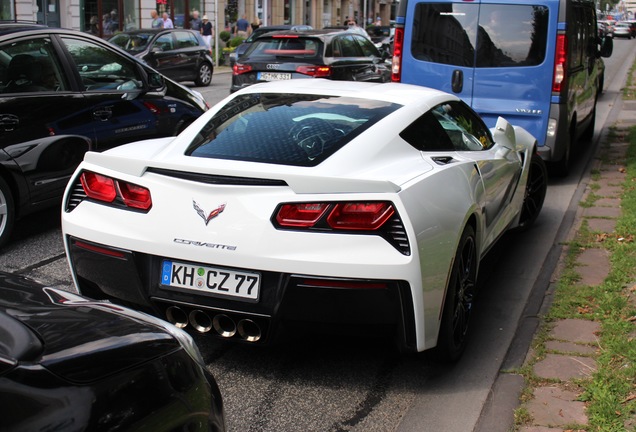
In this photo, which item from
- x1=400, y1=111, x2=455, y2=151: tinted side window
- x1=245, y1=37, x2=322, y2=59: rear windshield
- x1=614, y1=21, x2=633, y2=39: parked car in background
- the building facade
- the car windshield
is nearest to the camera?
x1=400, y1=111, x2=455, y2=151: tinted side window

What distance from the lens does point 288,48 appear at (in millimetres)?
15508

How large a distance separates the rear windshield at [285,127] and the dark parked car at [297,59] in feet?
32.8

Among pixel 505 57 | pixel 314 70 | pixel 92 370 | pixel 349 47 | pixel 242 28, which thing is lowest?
pixel 242 28

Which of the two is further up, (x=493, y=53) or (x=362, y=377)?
(x=493, y=53)

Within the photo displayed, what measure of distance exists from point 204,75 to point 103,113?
54.3 ft

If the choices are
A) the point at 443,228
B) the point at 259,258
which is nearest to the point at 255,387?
the point at 259,258

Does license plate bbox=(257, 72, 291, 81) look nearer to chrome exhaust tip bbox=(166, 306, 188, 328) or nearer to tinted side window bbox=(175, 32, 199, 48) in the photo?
tinted side window bbox=(175, 32, 199, 48)

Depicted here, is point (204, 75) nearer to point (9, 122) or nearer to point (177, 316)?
point (9, 122)

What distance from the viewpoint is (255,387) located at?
419cm

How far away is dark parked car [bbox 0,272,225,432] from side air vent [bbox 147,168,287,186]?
1.38 m

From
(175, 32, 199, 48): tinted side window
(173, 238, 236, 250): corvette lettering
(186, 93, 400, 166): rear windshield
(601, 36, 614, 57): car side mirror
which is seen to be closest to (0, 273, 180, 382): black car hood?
(173, 238, 236, 250): corvette lettering

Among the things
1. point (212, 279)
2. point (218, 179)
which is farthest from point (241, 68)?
point (212, 279)

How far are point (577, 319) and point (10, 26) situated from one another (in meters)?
4.69

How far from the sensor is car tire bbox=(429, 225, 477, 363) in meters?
4.27
